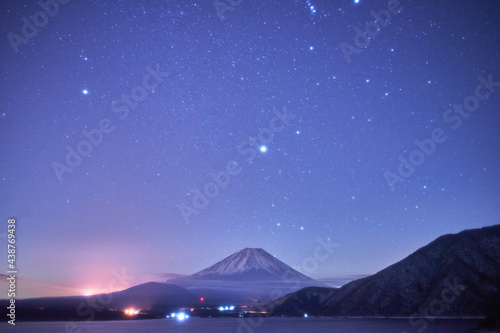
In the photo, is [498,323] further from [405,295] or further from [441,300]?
[405,295]

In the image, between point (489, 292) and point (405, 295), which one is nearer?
point (489, 292)

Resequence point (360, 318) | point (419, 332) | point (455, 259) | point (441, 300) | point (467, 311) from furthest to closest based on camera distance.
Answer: point (360, 318) → point (455, 259) → point (441, 300) → point (467, 311) → point (419, 332)

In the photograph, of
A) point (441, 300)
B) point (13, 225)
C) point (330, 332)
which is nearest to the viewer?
point (13, 225)

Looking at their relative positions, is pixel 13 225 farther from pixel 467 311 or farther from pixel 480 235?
pixel 480 235

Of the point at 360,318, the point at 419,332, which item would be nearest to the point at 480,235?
the point at 360,318

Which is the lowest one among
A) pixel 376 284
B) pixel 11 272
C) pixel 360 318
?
pixel 360 318

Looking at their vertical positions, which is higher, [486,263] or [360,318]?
[486,263]
